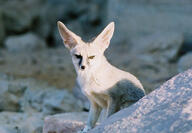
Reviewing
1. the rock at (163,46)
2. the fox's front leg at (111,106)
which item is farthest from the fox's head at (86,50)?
the rock at (163,46)

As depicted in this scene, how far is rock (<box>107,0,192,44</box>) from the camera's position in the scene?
11.4 m

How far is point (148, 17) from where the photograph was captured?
12.0m

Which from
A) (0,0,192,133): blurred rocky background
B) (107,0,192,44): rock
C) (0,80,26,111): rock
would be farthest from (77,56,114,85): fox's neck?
(107,0,192,44): rock

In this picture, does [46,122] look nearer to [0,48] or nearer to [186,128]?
[186,128]

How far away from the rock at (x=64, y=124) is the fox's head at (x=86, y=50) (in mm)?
613

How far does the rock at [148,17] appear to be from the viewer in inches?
451

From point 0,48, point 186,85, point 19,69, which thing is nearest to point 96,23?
point 0,48

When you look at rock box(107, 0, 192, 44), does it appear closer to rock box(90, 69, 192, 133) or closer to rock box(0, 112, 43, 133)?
rock box(0, 112, 43, 133)

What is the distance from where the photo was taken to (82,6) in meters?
14.3

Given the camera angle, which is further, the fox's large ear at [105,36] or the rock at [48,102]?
the rock at [48,102]

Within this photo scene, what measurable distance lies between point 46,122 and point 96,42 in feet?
3.36

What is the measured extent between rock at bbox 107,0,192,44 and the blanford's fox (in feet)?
21.7

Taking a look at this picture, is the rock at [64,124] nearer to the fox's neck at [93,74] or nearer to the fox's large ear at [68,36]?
the fox's neck at [93,74]

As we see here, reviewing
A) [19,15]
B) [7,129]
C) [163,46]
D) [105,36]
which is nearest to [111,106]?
[105,36]
